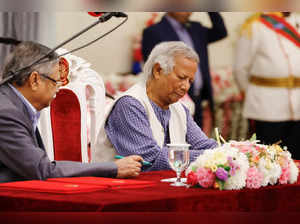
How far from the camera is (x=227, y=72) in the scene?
22.2 ft

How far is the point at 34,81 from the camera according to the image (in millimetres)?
2002

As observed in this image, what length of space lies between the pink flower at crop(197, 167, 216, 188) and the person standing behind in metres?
3.73

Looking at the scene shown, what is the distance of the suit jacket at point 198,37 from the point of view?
202 inches

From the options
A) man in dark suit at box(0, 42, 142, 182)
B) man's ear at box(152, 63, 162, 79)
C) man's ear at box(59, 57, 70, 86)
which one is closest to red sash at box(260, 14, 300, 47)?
man's ear at box(152, 63, 162, 79)

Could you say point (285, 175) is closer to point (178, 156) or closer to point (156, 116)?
point (178, 156)

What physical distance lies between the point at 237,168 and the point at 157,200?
0.33 meters

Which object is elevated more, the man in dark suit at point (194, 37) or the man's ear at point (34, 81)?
the man in dark suit at point (194, 37)

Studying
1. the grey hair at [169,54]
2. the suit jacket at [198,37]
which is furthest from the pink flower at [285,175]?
the suit jacket at [198,37]

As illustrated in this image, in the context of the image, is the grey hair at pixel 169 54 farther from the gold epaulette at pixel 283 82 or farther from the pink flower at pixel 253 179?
the gold epaulette at pixel 283 82

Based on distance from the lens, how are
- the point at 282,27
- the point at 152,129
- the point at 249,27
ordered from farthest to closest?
the point at 249,27 < the point at 282,27 < the point at 152,129

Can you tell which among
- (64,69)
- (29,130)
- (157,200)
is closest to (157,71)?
(64,69)

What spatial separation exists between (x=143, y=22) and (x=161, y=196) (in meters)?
5.09

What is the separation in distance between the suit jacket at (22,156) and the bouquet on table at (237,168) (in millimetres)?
384

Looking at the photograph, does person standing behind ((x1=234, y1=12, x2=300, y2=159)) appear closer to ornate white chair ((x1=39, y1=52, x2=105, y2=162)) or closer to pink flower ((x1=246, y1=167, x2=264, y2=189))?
ornate white chair ((x1=39, y1=52, x2=105, y2=162))
